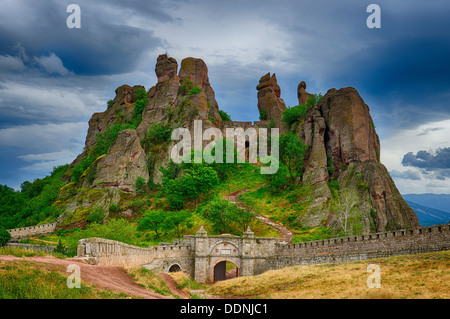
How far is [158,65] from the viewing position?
3730 inches

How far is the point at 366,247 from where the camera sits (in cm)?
3203

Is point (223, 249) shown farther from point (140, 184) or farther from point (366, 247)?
point (140, 184)

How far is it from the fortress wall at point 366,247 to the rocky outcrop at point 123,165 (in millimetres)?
38077

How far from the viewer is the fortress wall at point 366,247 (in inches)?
1042

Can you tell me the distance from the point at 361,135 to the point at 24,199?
80351 millimetres

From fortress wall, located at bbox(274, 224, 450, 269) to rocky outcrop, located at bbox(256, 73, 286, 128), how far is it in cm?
5458

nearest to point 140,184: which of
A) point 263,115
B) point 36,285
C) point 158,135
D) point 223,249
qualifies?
point 158,135

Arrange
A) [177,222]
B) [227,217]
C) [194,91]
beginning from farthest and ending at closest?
1. [194,91]
2. [177,222]
3. [227,217]

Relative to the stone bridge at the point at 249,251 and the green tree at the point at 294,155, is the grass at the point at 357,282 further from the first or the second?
the green tree at the point at 294,155

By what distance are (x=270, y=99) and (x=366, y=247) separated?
2720 inches

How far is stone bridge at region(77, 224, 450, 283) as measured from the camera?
25.9m

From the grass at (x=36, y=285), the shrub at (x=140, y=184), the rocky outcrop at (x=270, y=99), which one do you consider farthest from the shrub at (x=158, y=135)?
the grass at (x=36, y=285)
